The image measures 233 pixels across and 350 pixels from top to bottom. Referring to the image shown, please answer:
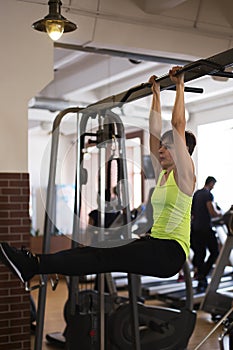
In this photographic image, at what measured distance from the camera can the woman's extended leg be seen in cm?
340

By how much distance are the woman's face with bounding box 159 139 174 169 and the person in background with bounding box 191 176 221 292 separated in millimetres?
4350

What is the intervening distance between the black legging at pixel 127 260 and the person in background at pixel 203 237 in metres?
4.46

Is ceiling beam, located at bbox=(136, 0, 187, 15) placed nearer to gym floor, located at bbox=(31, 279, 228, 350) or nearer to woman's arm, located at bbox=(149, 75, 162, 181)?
woman's arm, located at bbox=(149, 75, 162, 181)

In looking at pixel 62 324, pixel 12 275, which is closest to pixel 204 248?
pixel 62 324

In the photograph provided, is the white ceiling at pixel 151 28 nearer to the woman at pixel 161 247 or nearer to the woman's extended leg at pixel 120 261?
the woman at pixel 161 247

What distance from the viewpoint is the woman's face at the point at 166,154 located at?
3500 mm

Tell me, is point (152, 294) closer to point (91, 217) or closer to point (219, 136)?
point (91, 217)

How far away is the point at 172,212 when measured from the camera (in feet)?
11.3

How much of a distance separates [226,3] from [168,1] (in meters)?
0.92

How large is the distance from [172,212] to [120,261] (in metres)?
0.40

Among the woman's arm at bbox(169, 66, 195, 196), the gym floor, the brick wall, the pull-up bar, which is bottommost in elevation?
the gym floor

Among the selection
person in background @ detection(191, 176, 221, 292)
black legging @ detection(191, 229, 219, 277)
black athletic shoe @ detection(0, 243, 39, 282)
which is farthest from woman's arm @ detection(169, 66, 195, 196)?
black legging @ detection(191, 229, 219, 277)

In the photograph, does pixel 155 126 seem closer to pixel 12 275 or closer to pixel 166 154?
pixel 166 154

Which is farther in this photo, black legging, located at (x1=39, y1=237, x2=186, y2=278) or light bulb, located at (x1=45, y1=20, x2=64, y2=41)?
light bulb, located at (x1=45, y1=20, x2=64, y2=41)
